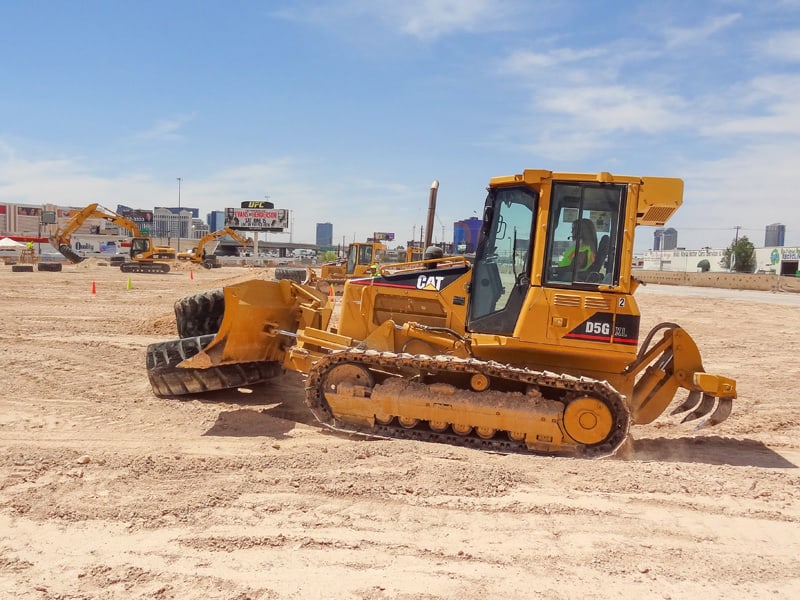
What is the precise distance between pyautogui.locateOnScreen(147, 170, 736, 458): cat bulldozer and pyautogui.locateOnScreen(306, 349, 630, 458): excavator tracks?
0.01 meters

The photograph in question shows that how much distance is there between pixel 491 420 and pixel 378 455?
4.02ft

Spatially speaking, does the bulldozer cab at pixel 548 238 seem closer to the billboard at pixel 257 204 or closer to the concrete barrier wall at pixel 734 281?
the concrete barrier wall at pixel 734 281

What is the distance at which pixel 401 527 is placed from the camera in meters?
4.44

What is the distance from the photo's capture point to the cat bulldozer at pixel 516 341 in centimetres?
616

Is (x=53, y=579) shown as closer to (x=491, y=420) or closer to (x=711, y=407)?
(x=491, y=420)

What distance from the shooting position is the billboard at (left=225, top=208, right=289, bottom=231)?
92875 millimetres

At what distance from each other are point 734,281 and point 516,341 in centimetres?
4409

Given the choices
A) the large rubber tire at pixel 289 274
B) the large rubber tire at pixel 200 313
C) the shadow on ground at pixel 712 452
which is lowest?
the shadow on ground at pixel 712 452

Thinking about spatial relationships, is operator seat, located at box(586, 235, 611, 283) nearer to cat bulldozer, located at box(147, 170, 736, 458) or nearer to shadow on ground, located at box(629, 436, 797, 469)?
cat bulldozer, located at box(147, 170, 736, 458)

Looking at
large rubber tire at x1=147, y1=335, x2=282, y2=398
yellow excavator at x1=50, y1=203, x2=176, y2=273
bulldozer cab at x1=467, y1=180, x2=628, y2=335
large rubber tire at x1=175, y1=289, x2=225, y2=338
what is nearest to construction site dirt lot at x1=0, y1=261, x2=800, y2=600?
large rubber tire at x1=147, y1=335, x2=282, y2=398


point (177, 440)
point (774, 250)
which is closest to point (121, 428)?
point (177, 440)

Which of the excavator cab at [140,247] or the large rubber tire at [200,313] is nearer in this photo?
the large rubber tire at [200,313]

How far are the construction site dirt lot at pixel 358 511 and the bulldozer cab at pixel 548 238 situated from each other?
1.66 meters

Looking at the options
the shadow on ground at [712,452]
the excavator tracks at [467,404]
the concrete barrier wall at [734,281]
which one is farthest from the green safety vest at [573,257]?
the concrete barrier wall at [734,281]
